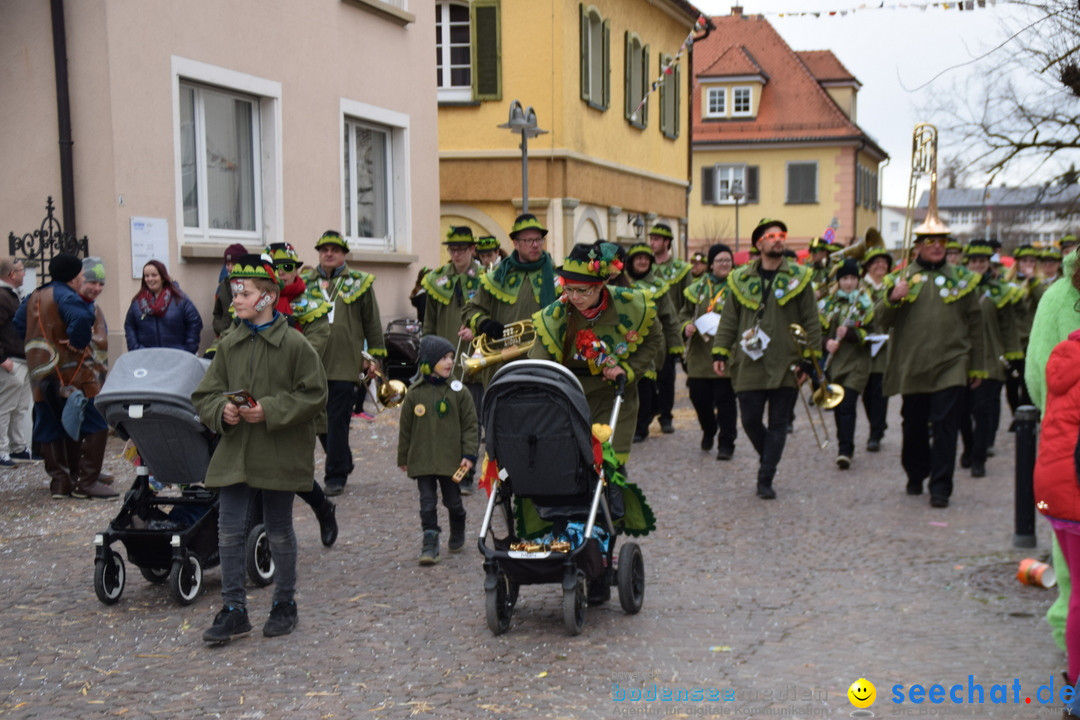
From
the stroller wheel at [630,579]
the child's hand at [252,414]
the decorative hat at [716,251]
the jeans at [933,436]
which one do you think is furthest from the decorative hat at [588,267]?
the decorative hat at [716,251]

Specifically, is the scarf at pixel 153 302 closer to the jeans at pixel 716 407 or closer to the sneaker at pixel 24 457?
the sneaker at pixel 24 457

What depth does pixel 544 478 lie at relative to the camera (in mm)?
6375

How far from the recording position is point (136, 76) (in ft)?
41.7

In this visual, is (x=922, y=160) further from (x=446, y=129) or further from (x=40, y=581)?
(x=446, y=129)

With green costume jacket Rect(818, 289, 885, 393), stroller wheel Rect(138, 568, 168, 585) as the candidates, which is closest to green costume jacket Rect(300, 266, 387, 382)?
stroller wheel Rect(138, 568, 168, 585)

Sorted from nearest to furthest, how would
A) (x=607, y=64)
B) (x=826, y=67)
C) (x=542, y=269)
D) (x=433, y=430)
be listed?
(x=433, y=430) → (x=542, y=269) → (x=607, y=64) → (x=826, y=67)

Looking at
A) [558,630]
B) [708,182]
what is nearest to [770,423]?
[558,630]

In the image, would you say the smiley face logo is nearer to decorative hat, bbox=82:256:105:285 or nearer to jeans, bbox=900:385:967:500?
jeans, bbox=900:385:967:500

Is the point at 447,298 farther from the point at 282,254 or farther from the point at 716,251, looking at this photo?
the point at 716,251

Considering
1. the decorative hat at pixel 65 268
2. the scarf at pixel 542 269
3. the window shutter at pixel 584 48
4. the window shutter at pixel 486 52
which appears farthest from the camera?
the window shutter at pixel 584 48

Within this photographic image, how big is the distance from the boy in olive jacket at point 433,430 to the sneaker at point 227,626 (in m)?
1.75

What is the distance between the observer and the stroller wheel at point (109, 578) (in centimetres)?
689

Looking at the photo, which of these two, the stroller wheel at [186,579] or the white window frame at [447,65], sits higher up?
the white window frame at [447,65]

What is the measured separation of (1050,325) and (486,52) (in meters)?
19.8
